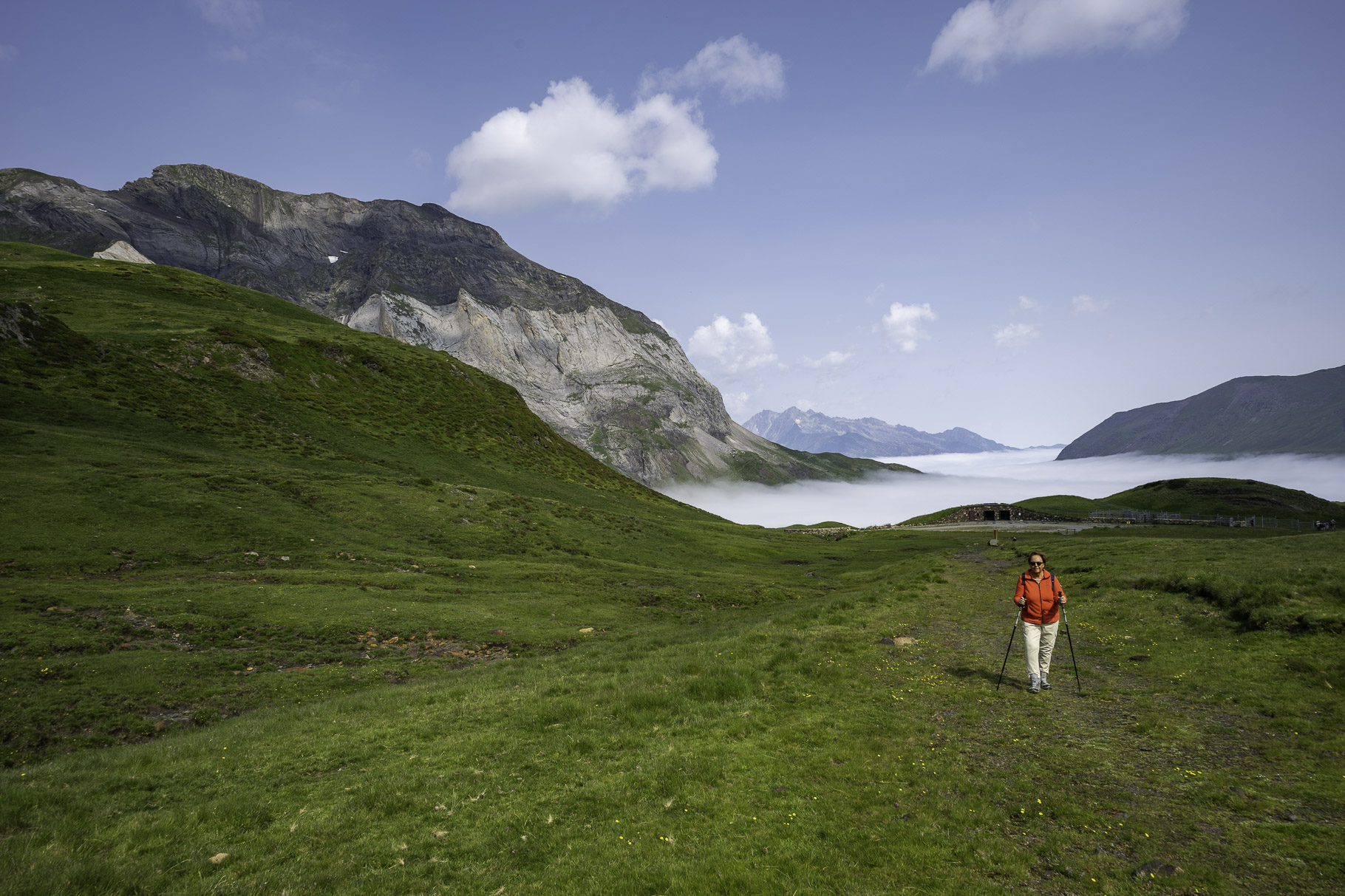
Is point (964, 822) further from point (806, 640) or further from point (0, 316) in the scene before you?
point (0, 316)

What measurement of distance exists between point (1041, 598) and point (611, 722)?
14.8m

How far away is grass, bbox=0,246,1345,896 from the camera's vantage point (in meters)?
10.9

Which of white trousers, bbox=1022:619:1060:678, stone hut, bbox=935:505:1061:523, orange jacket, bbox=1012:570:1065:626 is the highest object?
orange jacket, bbox=1012:570:1065:626

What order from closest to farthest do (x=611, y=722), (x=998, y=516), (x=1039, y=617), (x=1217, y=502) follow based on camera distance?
(x=611, y=722) < (x=1039, y=617) < (x=1217, y=502) < (x=998, y=516)

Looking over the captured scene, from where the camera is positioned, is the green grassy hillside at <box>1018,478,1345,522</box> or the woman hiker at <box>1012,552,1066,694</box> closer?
the woman hiker at <box>1012,552,1066,694</box>

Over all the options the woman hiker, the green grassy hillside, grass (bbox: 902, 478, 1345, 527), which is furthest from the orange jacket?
the green grassy hillside

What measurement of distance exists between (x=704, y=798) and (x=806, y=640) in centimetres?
1308

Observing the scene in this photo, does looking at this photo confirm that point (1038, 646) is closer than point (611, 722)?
No

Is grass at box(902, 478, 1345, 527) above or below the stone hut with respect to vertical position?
above

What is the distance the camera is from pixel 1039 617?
63.7 feet

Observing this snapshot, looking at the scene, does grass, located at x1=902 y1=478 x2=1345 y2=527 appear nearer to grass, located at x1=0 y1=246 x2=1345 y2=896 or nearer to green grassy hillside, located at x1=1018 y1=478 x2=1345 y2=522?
green grassy hillside, located at x1=1018 y1=478 x2=1345 y2=522

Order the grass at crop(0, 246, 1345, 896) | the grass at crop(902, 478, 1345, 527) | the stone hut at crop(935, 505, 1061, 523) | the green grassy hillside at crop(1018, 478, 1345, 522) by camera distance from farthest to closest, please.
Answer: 1. the stone hut at crop(935, 505, 1061, 523)
2. the green grassy hillside at crop(1018, 478, 1345, 522)
3. the grass at crop(902, 478, 1345, 527)
4. the grass at crop(0, 246, 1345, 896)

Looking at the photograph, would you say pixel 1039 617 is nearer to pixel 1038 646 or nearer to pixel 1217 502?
pixel 1038 646

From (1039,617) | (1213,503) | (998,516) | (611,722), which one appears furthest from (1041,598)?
(1213,503)
